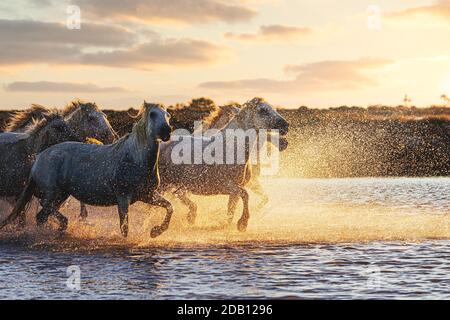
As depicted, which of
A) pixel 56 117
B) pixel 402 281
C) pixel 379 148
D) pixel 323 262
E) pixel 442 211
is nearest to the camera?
pixel 402 281

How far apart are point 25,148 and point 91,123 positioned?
1.29 m

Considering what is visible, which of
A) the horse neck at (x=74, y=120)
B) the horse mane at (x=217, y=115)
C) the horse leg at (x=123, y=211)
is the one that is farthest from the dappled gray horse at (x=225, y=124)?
the horse leg at (x=123, y=211)

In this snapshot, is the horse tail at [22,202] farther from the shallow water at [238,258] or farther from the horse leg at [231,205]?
the horse leg at [231,205]

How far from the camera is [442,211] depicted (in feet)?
58.7

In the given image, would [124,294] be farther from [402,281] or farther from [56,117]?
[56,117]

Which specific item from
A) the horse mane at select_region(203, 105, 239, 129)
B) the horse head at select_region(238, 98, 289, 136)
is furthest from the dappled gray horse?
the horse head at select_region(238, 98, 289, 136)

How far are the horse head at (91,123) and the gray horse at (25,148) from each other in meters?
0.46

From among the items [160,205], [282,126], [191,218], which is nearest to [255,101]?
[282,126]

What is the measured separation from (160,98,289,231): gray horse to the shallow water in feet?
2.03

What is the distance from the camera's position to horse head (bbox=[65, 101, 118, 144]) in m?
14.7

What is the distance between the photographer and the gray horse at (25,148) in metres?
14.0

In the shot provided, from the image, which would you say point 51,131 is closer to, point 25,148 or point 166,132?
point 25,148
